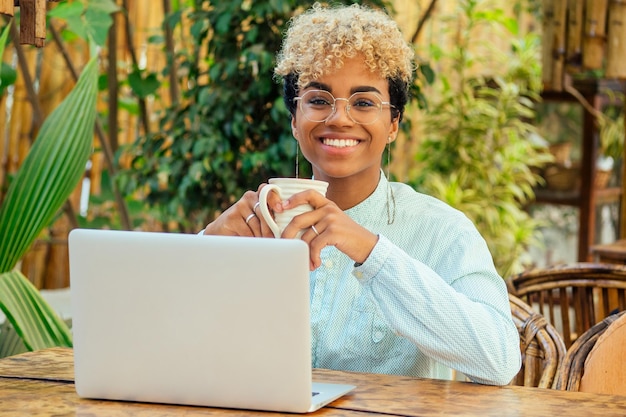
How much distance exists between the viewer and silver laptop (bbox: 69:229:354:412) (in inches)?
53.3

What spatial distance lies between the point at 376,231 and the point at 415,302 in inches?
13.6

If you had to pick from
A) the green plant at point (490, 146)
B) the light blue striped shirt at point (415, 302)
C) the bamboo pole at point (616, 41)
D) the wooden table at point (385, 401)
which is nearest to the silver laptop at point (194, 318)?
the wooden table at point (385, 401)

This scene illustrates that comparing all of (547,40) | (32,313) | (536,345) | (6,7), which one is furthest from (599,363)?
(547,40)

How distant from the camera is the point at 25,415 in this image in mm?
1438

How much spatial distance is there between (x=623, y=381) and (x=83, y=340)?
0.89m

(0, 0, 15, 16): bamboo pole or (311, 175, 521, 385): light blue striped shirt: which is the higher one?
(0, 0, 15, 16): bamboo pole

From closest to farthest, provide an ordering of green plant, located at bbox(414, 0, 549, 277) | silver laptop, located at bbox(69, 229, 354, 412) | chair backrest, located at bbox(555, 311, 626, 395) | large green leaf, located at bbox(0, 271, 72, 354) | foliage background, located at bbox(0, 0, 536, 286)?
silver laptop, located at bbox(69, 229, 354, 412) → chair backrest, located at bbox(555, 311, 626, 395) → large green leaf, located at bbox(0, 271, 72, 354) → foliage background, located at bbox(0, 0, 536, 286) → green plant, located at bbox(414, 0, 549, 277)

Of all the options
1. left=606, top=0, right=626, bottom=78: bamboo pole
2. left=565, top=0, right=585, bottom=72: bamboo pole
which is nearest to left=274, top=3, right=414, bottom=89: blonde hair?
left=606, top=0, right=626, bottom=78: bamboo pole

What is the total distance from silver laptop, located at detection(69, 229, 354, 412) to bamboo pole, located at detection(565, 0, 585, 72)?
285 centimetres

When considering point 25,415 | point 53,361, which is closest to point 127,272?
point 25,415

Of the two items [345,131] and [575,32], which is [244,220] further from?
[575,32]

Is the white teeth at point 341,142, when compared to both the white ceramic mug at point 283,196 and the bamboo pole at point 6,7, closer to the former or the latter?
the white ceramic mug at point 283,196

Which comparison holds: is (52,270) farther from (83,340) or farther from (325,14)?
(83,340)

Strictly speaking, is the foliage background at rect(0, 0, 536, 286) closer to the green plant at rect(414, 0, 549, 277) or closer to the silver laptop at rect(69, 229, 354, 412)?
the green plant at rect(414, 0, 549, 277)
